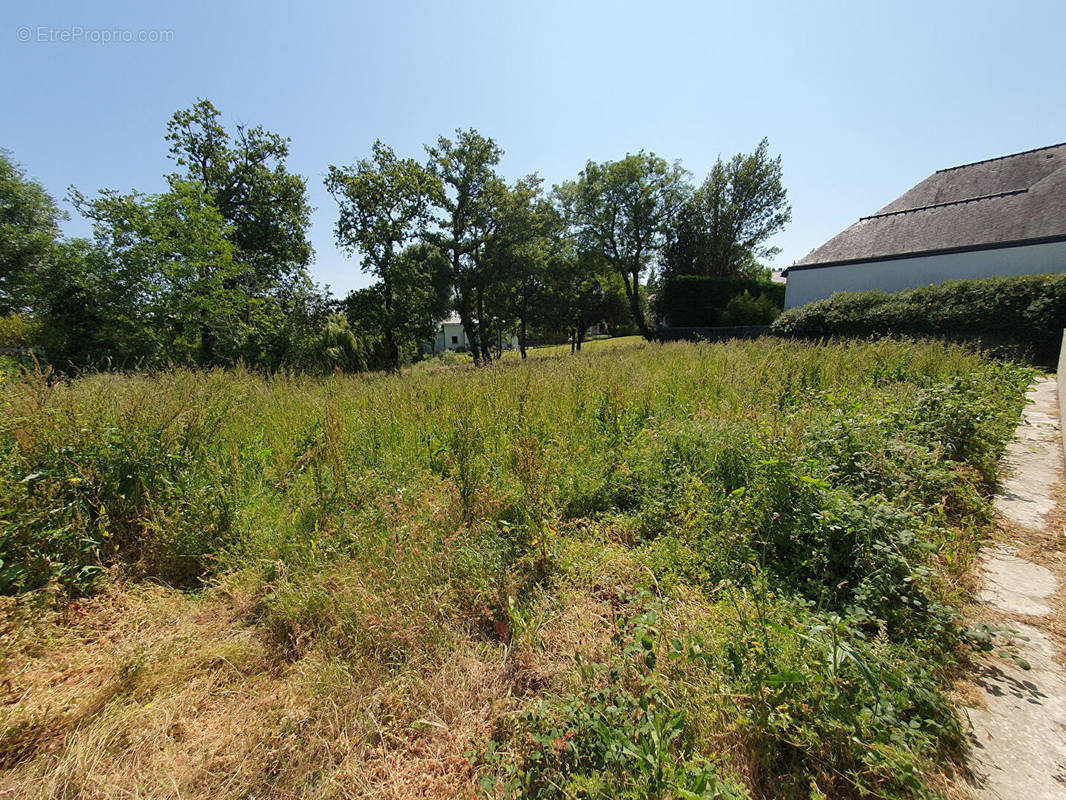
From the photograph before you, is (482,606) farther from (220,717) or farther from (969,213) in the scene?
(969,213)

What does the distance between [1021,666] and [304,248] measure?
25328 millimetres

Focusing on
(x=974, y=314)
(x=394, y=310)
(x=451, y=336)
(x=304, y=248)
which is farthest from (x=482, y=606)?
(x=451, y=336)

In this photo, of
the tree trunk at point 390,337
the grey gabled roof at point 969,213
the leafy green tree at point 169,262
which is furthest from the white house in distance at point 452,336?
the grey gabled roof at point 969,213

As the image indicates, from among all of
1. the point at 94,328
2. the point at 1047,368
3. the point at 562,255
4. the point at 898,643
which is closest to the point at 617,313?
the point at 562,255

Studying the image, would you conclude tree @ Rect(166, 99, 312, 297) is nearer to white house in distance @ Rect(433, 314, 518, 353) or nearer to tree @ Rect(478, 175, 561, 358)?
tree @ Rect(478, 175, 561, 358)

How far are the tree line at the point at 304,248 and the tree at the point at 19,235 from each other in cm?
8

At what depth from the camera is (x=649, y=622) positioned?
168 centimetres

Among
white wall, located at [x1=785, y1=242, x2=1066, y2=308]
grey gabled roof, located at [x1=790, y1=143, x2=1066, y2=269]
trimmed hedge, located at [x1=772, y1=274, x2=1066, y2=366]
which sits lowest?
trimmed hedge, located at [x1=772, y1=274, x2=1066, y2=366]

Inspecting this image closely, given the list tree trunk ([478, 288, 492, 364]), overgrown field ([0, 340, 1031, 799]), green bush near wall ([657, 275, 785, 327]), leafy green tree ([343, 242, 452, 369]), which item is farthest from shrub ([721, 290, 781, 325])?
overgrown field ([0, 340, 1031, 799])

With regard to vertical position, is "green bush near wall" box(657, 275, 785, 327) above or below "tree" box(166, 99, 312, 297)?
below

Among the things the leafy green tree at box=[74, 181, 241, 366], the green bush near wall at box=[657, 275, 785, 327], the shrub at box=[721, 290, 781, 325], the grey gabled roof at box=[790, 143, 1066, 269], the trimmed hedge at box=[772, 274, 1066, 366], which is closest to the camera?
the trimmed hedge at box=[772, 274, 1066, 366]

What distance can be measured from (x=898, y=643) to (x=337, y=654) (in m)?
2.84

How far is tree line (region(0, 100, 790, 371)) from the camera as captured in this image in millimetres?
13438

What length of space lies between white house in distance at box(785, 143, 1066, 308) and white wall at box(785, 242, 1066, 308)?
0.03 m
